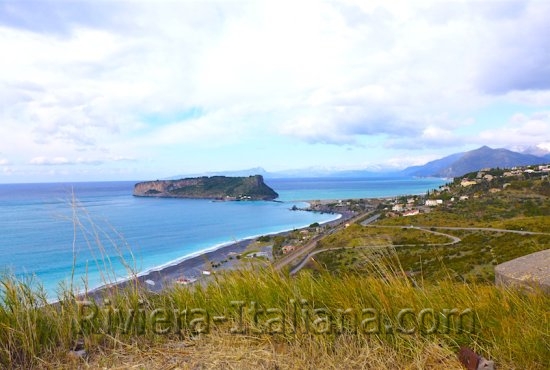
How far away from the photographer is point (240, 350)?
341 cm

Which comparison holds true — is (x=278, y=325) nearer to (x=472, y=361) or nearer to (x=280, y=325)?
(x=280, y=325)

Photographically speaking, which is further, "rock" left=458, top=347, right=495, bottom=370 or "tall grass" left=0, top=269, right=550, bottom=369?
"tall grass" left=0, top=269, right=550, bottom=369

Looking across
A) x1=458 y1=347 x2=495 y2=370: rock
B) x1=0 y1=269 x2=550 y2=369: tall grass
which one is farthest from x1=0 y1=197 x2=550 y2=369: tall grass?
x1=458 y1=347 x2=495 y2=370: rock

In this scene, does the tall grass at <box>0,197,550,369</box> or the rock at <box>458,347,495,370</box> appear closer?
the rock at <box>458,347,495,370</box>

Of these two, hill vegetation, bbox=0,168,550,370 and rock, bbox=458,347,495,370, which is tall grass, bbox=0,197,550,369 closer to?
hill vegetation, bbox=0,168,550,370

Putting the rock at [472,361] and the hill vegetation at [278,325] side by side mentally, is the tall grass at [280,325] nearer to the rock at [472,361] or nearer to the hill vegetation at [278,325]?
the hill vegetation at [278,325]

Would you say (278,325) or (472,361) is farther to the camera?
(278,325)

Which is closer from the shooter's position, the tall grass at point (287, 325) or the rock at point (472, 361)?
the rock at point (472, 361)

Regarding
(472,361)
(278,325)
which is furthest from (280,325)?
(472,361)

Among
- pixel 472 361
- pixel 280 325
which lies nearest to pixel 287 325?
pixel 280 325

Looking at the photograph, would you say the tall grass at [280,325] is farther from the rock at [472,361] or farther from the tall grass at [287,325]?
the rock at [472,361]

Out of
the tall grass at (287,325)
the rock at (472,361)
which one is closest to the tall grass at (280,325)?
the tall grass at (287,325)

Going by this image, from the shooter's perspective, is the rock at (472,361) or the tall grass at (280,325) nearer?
the rock at (472,361)

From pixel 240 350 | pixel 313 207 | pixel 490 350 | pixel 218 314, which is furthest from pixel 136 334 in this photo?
pixel 313 207
